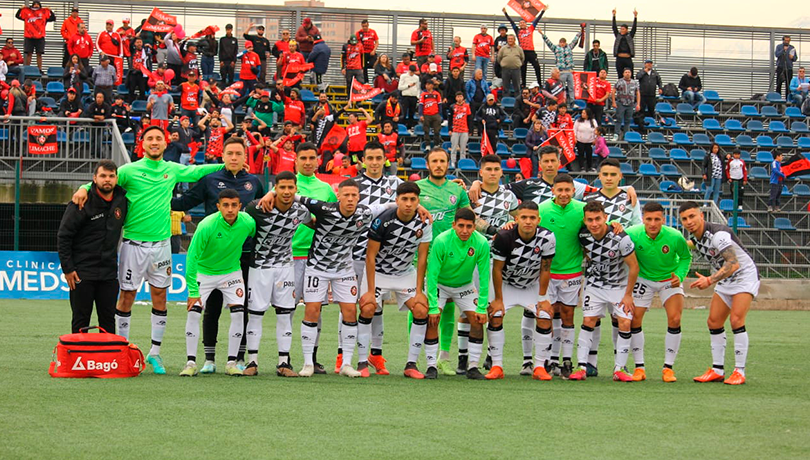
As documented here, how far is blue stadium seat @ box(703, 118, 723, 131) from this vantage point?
31.3 metres

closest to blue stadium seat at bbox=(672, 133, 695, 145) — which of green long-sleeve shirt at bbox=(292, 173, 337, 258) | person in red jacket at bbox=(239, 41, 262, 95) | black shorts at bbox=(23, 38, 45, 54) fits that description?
person in red jacket at bbox=(239, 41, 262, 95)

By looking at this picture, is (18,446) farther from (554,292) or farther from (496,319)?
(554,292)

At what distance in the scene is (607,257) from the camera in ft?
34.4

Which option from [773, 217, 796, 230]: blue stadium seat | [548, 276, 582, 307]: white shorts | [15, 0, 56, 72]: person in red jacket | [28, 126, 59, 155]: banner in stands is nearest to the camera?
[548, 276, 582, 307]: white shorts

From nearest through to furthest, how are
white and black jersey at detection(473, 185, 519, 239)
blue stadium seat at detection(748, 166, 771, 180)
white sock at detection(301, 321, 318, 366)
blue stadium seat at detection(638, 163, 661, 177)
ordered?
white sock at detection(301, 321, 318, 366) → white and black jersey at detection(473, 185, 519, 239) → blue stadium seat at detection(638, 163, 661, 177) → blue stadium seat at detection(748, 166, 771, 180)

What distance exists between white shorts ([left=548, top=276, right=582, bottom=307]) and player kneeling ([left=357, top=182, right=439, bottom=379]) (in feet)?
4.50

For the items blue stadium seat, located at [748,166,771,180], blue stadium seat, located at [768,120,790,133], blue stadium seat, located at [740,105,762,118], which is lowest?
blue stadium seat, located at [748,166,771,180]

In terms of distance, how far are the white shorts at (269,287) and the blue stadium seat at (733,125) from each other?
2429cm

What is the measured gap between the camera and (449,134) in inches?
1092

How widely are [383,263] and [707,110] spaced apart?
24.5 m

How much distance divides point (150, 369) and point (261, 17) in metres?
24.5

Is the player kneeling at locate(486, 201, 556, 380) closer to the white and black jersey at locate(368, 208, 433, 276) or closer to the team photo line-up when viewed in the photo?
the team photo line-up

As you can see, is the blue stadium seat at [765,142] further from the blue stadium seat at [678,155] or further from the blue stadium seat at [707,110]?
the blue stadium seat at [678,155]

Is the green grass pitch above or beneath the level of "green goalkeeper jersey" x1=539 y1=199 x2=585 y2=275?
beneath
